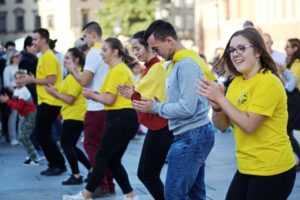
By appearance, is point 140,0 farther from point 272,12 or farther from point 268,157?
point 268,157

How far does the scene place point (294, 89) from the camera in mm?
10734

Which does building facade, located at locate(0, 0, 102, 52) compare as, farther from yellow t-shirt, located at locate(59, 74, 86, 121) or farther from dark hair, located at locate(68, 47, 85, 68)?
yellow t-shirt, located at locate(59, 74, 86, 121)

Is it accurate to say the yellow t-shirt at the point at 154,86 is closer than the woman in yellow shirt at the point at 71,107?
Yes

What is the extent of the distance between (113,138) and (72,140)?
1807 mm

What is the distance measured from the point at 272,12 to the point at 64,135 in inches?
1421

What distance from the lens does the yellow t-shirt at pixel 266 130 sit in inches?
199

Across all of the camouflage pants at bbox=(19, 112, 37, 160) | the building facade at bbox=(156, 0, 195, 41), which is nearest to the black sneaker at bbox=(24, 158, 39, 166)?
→ the camouflage pants at bbox=(19, 112, 37, 160)

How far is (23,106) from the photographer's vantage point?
42.9 feet

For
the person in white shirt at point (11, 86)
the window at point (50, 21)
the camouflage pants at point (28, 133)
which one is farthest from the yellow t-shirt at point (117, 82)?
the window at point (50, 21)

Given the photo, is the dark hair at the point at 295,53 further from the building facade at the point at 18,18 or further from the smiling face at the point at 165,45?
the building facade at the point at 18,18

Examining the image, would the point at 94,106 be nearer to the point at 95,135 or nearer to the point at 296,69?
the point at 95,135

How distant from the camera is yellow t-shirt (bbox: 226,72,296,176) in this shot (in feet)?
16.6

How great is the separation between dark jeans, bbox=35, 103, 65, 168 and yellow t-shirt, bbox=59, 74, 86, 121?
35.2 inches

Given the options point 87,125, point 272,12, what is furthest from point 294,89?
point 272,12
